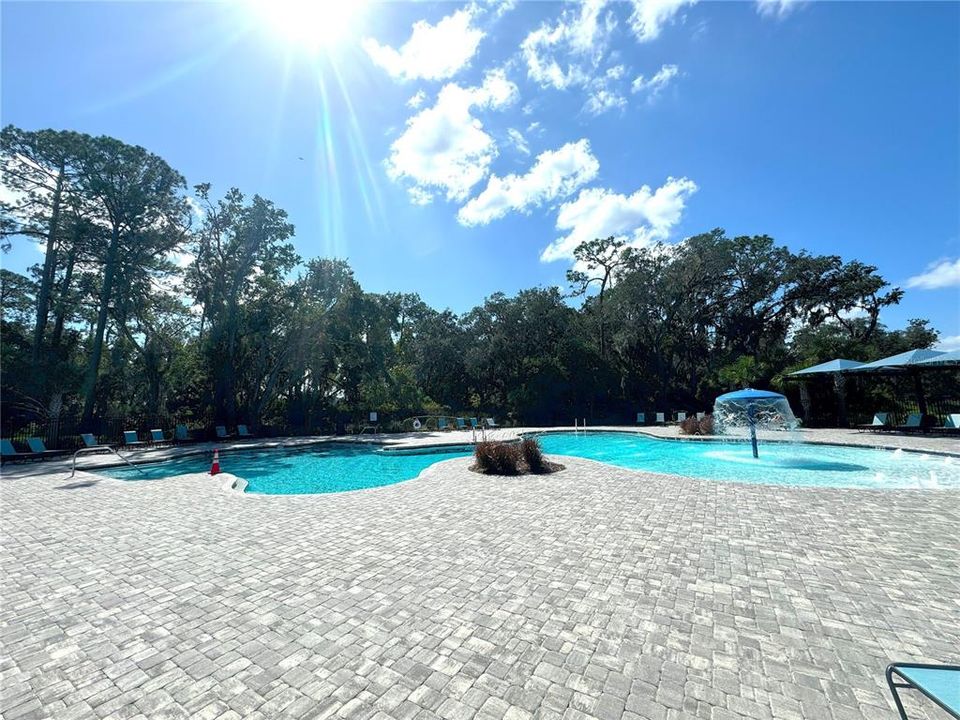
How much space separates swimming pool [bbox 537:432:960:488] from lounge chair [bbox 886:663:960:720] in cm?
742

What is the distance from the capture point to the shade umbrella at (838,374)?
51.9 ft

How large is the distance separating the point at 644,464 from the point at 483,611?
35.3 ft

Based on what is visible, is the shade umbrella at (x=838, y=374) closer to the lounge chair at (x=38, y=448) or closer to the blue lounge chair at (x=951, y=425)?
the blue lounge chair at (x=951, y=425)

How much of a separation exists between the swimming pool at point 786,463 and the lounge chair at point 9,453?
1762 centimetres

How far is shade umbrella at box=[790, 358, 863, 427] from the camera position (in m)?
15.8

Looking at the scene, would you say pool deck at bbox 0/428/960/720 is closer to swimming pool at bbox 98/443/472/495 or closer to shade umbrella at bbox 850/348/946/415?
swimming pool at bbox 98/443/472/495

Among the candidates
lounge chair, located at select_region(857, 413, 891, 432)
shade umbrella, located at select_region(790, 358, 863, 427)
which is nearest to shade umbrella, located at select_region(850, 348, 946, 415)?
shade umbrella, located at select_region(790, 358, 863, 427)

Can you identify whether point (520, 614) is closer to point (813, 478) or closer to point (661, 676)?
point (661, 676)

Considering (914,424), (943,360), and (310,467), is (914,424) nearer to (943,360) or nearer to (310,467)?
(943,360)

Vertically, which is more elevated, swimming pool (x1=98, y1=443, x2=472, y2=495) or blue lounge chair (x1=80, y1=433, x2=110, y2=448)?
blue lounge chair (x1=80, y1=433, x2=110, y2=448)

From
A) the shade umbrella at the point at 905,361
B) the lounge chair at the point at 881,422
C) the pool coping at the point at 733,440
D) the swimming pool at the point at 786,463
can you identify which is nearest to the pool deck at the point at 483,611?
the swimming pool at the point at 786,463

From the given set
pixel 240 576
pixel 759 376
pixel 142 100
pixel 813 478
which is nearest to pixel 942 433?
pixel 759 376

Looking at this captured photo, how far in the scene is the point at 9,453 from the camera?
39.8ft

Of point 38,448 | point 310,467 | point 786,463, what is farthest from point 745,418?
point 38,448
